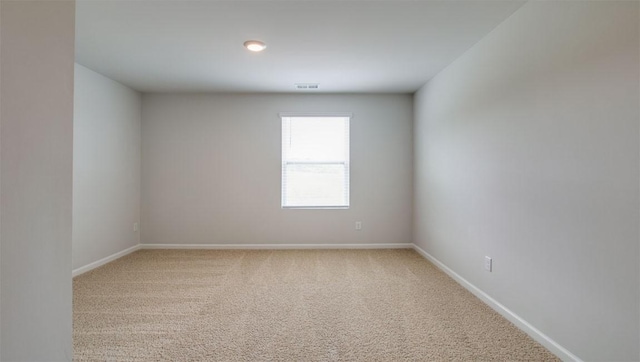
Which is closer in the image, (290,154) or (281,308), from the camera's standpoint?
(281,308)

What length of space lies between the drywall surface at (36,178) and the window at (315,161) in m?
3.37

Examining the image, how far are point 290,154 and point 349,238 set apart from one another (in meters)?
1.58

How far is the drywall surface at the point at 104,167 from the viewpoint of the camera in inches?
131

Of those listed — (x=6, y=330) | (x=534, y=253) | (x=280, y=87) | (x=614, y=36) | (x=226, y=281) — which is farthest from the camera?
(x=280, y=87)

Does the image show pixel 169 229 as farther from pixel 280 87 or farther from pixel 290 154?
pixel 280 87

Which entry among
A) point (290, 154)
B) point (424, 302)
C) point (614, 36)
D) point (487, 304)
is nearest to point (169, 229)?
point (290, 154)

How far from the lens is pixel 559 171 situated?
184 cm

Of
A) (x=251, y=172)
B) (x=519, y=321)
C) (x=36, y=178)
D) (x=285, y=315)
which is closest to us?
(x=36, y=178)

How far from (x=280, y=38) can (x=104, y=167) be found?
9.38 ft

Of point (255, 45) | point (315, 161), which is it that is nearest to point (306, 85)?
point (315, 161)

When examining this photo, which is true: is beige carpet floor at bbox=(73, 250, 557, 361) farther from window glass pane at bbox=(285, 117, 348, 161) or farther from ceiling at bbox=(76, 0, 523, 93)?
ceiling at bbox=(76, 0, 523, 93)

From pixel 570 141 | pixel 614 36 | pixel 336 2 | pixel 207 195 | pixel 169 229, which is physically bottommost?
pixel 169 229

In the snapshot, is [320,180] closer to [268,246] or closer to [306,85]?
[268,246]

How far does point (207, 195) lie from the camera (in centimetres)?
442
